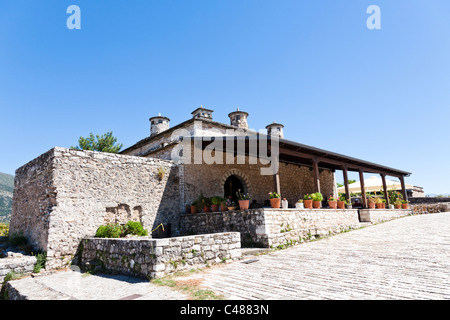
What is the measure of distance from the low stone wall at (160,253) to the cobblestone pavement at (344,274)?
17.2 inches

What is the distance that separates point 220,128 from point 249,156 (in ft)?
11.1

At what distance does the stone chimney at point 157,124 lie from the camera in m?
16.7

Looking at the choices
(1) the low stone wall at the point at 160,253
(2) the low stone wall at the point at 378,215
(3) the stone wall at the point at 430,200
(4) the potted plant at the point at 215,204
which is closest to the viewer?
(1) the low stone wall at the point at 160,253

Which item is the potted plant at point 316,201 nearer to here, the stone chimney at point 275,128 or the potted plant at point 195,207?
the potted plant at point 195,207

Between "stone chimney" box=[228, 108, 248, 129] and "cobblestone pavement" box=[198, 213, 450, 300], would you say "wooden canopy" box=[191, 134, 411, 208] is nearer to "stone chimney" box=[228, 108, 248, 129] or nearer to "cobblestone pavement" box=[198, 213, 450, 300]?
"cobblestone pavement" box=[198, 213, 450, 300]

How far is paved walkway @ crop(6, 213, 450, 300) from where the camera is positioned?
359 cm

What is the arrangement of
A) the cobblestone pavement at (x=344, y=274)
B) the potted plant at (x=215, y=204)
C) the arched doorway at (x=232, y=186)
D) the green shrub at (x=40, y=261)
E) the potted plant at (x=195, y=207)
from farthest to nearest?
the arched doorway at (x=232, y=186), the potted plant at (x=195, y=207), the potted plant at (x=215, y=204), the green shrub at (x=40, y=261), the cobblestone pavement at (x=344, y=274)

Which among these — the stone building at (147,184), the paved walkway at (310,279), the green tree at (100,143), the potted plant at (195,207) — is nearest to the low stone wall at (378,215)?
the stone building at (147,184)

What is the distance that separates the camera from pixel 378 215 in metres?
13.3

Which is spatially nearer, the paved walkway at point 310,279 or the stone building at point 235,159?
the paved walkway at point 310,279

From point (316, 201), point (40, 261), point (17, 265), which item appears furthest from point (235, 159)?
point (17, 265)

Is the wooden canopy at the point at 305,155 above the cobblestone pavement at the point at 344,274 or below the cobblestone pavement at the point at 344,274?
above

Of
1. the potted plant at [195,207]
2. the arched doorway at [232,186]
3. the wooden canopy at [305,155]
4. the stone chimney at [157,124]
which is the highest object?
the stone chimney at [157,124]

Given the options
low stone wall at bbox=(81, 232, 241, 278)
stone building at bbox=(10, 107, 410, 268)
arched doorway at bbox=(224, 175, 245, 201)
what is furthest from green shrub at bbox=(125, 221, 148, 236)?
arched doorway at bbox=(224, 175, 245, 201)
